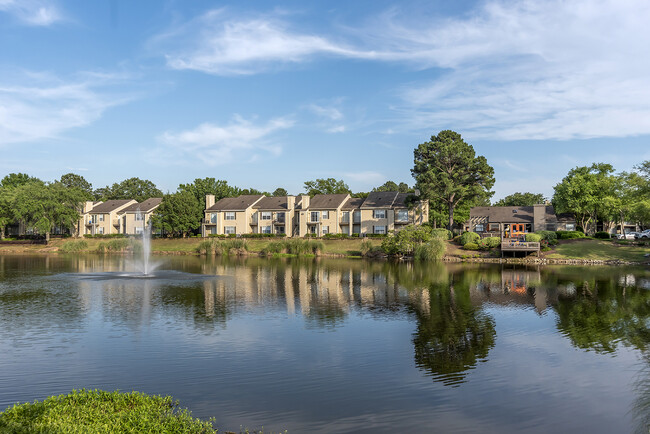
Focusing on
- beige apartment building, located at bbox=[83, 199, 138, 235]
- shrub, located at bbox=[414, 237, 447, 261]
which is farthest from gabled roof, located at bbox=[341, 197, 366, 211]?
beige apartment building, located at bbox=[83, 199, 138, 235]

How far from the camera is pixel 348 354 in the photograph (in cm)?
1855

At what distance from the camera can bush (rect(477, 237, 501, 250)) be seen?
220 feet

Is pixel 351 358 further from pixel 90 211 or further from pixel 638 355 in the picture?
pixel 90 211

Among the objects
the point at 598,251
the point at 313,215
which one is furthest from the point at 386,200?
the point at 598,251

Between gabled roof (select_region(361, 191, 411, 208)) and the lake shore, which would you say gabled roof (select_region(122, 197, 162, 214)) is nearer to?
the lake shore

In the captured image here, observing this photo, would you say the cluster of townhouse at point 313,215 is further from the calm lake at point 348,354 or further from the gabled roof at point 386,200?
the calm lake at point 348,354

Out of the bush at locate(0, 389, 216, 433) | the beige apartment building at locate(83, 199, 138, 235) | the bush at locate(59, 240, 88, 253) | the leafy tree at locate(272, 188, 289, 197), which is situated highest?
the leafy tree at locate(272, 188, 289, 197)

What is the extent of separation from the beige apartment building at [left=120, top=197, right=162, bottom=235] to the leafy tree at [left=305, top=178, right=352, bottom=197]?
134ft

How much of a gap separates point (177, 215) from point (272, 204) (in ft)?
65.2

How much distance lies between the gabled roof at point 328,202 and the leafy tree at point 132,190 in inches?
2534

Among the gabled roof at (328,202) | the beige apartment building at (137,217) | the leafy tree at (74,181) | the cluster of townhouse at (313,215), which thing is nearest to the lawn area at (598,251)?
the cluster of townhouse at (313,215)

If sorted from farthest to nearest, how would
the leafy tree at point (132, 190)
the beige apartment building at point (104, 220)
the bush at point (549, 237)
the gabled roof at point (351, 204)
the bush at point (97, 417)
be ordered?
the leafy tree at point (132, 190) → the beige apartment building at point (104, 220) → the gabled roof at point (351, 204) → the bush at point (549, 237) → the bush at point (97, 417)

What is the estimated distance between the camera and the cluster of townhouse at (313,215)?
8994 centimetres

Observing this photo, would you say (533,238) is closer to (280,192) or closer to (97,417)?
(97,417)
